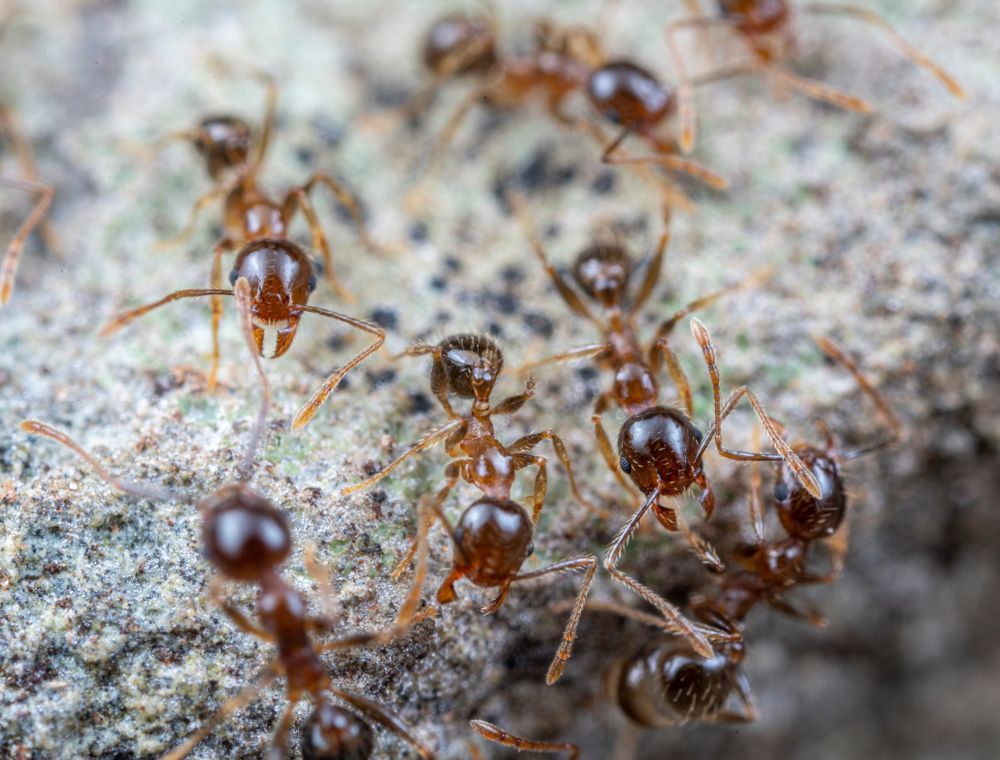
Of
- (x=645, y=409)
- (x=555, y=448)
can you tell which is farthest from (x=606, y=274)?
(x=555, y=448)

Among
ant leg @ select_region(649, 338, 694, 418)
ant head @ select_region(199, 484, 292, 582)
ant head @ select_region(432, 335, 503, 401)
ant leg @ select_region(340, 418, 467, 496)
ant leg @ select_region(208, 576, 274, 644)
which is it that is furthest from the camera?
ant leg @ select_region(649, 338, 694, 418)

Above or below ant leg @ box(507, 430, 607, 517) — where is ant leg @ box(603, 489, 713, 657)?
below

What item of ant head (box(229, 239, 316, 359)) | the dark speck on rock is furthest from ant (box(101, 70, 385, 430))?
the dark speck on rock

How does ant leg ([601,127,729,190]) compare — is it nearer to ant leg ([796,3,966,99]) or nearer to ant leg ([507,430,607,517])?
ant leg ([796,3,966,99])

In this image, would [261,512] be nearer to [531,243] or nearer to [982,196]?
[531,243]

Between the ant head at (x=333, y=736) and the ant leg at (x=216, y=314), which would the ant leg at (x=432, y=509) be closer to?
the ant head at (x=333, y=736)

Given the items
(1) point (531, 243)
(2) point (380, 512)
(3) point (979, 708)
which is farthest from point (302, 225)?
(3) point (979, 708)
